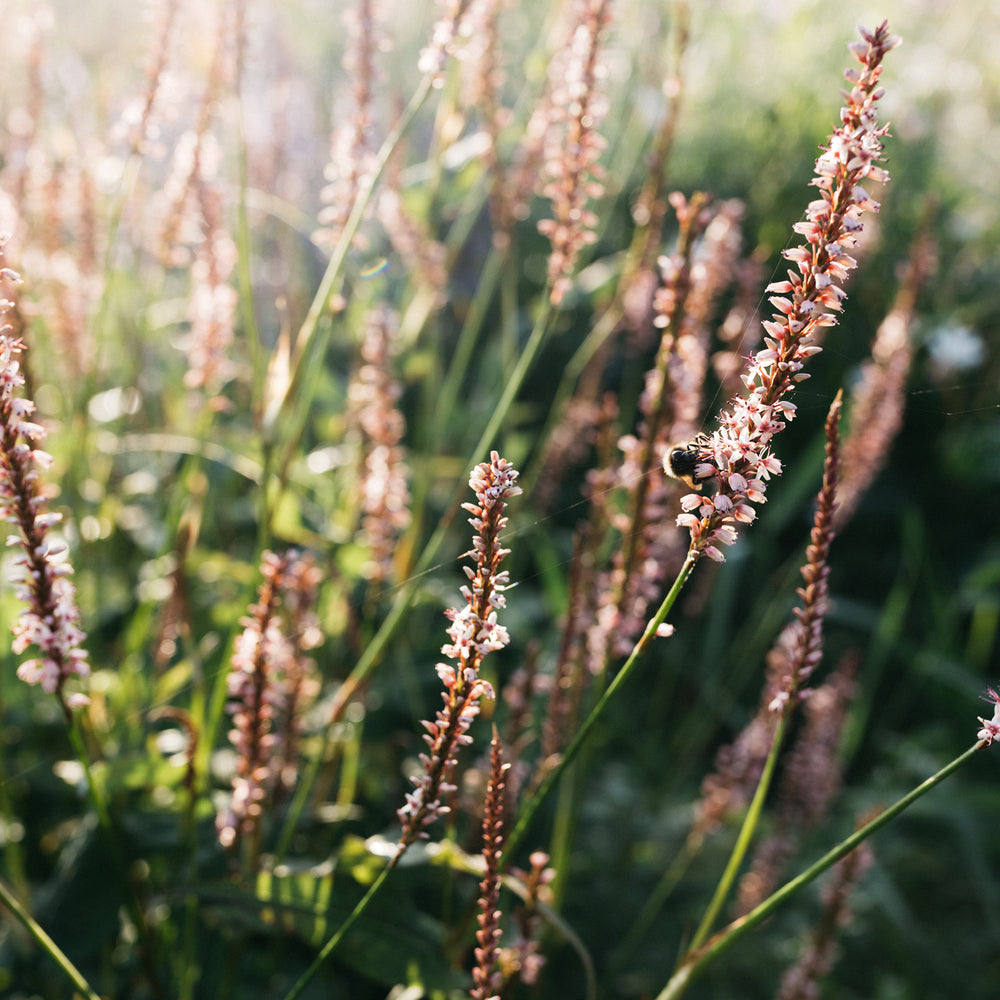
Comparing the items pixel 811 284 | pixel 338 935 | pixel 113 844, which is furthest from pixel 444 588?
pixel 811 284

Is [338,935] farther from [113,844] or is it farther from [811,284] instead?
[811,284]

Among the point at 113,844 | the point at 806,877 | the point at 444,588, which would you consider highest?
the point at 806,877

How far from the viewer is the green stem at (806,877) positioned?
2.31 feet

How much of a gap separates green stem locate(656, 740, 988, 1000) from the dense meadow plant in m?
0.02

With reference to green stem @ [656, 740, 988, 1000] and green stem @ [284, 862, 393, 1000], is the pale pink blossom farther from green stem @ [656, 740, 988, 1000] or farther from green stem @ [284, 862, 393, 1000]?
green stem @ [284, 862, 393, 1000]

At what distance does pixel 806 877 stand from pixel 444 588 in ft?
4.52

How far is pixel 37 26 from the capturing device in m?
1.83

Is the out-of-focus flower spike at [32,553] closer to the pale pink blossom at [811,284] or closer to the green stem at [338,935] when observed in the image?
the green stem at [338,935]

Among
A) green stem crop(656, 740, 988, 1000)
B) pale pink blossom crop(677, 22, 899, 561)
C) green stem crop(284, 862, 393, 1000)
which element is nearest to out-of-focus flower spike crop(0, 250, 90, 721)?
green stem crop(284, 862, 393, 1000)

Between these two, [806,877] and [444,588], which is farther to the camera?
[444,588]

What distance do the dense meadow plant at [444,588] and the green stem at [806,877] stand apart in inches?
0.7

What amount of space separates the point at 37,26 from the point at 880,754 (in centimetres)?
286

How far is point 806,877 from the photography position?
786 millimetres

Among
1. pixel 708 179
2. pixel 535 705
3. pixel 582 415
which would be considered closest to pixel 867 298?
pixel 708 179
